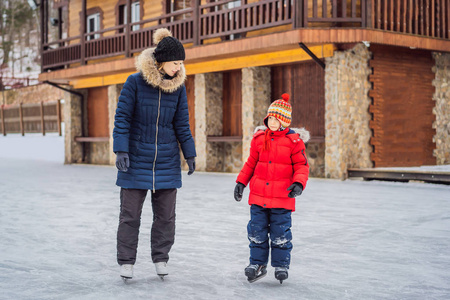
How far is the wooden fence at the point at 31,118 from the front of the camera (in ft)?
99.7

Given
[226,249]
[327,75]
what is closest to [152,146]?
[226,249]

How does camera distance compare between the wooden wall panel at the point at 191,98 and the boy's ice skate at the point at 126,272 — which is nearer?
the boy's ice skate at the point at 126,272

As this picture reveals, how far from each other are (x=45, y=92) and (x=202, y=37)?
21897 mm

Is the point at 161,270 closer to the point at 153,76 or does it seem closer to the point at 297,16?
the point at 153,76

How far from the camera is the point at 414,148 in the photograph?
15.3m

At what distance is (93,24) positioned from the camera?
23.0 metres

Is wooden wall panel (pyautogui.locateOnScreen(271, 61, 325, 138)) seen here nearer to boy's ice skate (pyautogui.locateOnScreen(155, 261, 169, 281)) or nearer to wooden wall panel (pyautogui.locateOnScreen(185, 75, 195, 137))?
wooden wall panel (pyautogui.locateOnScreen(185, 75, 195, 137))

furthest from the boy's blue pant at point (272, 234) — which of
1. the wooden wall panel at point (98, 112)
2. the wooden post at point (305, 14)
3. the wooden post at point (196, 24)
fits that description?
the wooden wall panel at point (98, 112)

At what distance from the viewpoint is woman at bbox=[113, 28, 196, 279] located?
4.70m

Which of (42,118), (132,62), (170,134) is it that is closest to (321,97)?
(132,62)

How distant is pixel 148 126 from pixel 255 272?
1.29 metres

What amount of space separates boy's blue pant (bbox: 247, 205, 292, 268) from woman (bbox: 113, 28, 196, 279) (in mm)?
620

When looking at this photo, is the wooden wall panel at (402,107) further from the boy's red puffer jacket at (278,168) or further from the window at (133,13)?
the boy's red puffer jacket at (278,168)

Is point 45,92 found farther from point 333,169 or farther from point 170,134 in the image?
point 170,134
